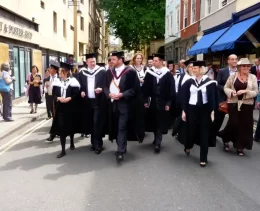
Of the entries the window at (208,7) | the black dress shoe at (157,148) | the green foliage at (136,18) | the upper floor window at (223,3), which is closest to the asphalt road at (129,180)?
the black dress shoe at (157,148)

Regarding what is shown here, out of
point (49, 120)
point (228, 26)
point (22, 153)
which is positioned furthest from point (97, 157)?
point (228, 26)

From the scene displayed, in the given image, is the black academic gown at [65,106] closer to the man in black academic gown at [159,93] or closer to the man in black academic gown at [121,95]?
the man in black academic gown at [121,95]

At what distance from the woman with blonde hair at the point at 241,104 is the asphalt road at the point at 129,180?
32 cm

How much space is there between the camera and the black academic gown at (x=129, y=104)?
6.14m

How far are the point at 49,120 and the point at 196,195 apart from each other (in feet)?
24.0

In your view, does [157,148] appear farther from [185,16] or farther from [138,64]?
[185,16]

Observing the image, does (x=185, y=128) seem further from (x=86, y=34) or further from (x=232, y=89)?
(x=86, y=34)

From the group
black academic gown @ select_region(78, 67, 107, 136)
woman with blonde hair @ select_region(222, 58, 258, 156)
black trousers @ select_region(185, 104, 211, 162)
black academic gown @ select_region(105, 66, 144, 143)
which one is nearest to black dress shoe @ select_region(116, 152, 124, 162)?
black academic gown @ select_region(105, 66, 144, 143)

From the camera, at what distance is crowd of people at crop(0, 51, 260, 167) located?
591 centimetres

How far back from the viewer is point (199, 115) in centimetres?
593

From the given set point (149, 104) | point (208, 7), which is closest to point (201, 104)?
point (149, 104)

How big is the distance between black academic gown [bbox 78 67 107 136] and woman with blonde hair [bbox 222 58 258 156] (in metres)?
2.33

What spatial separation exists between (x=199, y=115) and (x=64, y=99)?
2.43 m

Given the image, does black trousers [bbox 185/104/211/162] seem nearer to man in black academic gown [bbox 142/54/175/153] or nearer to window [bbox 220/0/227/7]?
man in black academic gown [bbox 142/54/175/153]
